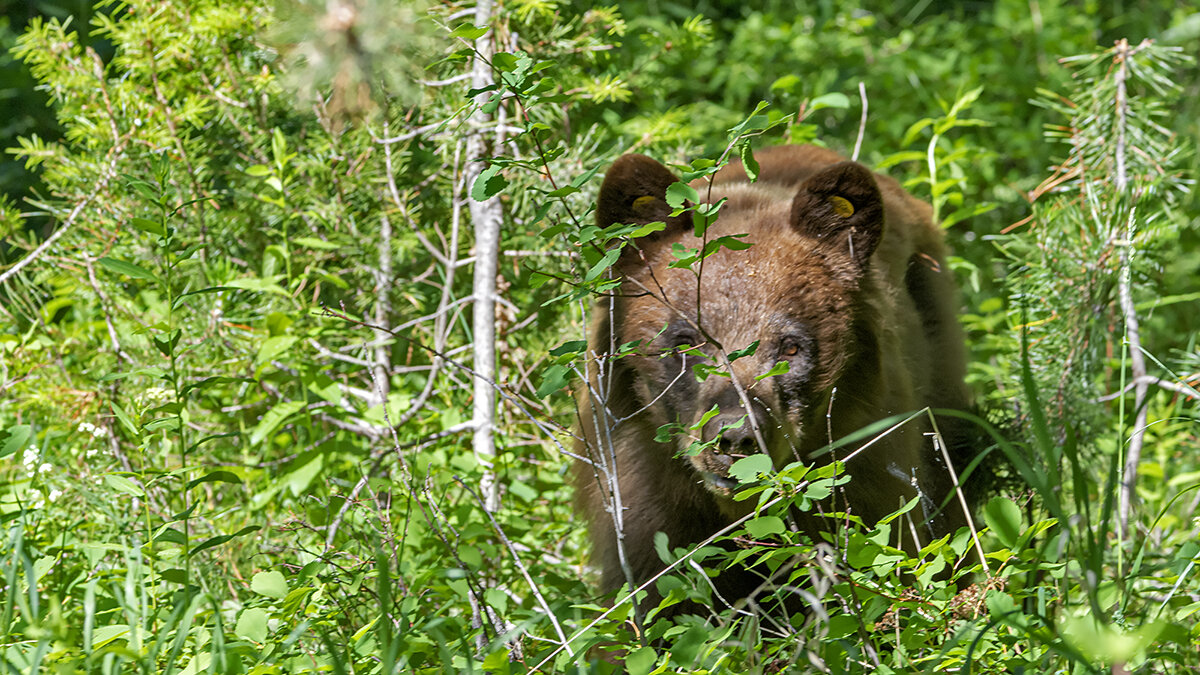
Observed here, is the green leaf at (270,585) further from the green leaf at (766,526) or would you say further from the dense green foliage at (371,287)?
the green leaf at (766,526)

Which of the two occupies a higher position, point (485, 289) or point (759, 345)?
point (485, 289)

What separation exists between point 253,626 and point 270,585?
0.10 metres

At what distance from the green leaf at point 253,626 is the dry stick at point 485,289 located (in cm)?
152

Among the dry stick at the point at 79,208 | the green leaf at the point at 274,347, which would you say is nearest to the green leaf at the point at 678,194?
the green leaf at the point at 274,347

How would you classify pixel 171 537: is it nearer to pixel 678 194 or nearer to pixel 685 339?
pixel 678 194

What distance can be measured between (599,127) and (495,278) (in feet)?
3.24

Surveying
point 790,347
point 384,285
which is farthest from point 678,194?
point 384,285

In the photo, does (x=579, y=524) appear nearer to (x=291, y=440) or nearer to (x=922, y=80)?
(x=291, y=440)

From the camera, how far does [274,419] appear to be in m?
3.79

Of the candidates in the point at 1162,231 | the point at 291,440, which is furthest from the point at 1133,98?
the point at 291,440

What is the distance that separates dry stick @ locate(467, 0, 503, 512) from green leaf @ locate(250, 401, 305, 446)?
656 mm

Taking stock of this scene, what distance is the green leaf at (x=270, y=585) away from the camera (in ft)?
7.86

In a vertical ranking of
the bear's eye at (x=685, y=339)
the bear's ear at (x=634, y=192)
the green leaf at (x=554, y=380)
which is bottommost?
the green leaf at (x=554, y=380)

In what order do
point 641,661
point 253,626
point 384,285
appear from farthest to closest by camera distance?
1. point 384,285
2. point 253,626
3. point 641,661
